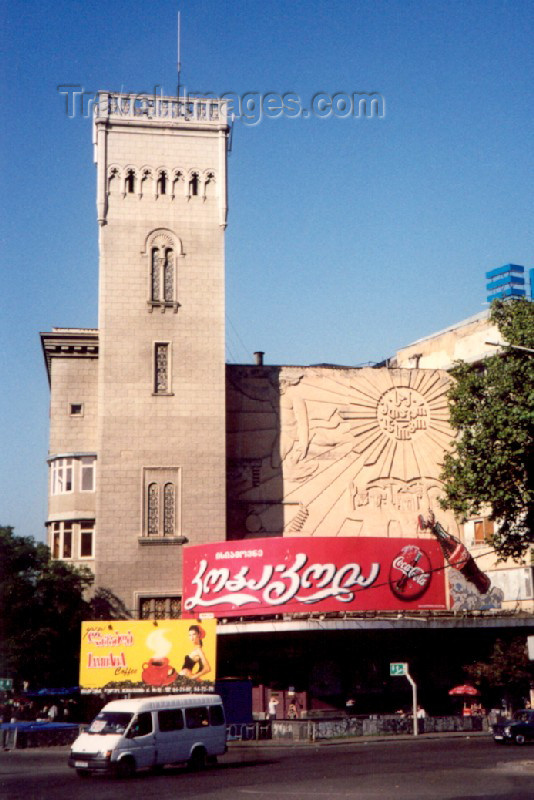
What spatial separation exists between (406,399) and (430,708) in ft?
56.5

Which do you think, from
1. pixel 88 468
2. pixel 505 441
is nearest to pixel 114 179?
pixel 88 468

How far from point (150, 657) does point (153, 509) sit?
11.6 meters

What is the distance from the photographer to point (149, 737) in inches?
Answer: 1125

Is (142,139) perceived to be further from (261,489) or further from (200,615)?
(200,615)

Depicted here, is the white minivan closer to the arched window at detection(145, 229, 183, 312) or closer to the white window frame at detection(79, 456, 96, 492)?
the white window frame at detection(79, 456, 96, 492)

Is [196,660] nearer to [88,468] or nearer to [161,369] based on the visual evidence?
[88,468]

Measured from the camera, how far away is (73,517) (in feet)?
179

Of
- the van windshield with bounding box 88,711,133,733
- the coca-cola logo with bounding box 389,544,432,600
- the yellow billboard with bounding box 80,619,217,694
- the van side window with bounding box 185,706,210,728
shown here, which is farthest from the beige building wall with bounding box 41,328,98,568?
the van windshield with bounding box 88,711,133,733

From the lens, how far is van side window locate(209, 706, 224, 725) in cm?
3092

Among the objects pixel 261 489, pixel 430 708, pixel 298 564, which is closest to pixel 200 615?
pixel 298 564

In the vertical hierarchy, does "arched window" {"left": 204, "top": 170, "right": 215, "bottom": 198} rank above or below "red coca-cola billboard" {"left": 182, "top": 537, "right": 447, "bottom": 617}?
above

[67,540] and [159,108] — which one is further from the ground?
[159,108]

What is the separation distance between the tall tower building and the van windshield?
22680 millimetres

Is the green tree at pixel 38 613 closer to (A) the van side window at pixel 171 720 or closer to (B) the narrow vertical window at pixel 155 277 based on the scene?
(B) the narrow vertical window at pixel 155 277
